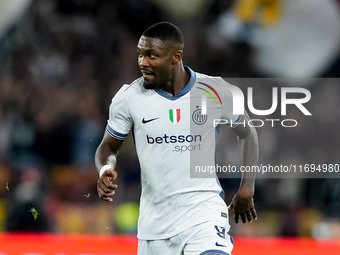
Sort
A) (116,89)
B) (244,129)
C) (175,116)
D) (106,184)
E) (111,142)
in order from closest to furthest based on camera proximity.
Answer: (106,184)
(175,116)
(111,142)
(244,129)
(116,89)

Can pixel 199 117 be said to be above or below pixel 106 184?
above

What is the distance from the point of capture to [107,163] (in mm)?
4121

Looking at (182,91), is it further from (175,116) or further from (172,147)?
(172,147)

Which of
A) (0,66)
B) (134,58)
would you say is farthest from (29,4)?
(134,58)

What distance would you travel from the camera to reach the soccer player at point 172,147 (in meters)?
4.07

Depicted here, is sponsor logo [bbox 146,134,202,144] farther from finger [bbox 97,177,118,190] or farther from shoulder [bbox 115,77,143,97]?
finger [bbox 97,177,118,190]

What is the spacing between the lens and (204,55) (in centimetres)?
1075

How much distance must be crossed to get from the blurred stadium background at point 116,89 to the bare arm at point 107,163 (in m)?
3.45

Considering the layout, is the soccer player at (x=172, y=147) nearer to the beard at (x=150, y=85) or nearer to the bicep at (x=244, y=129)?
the beard at (x=150, y=85)

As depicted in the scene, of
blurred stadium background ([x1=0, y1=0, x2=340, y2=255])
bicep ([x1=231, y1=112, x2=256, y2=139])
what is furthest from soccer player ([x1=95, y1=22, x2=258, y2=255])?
blurred stadium background ([x1=0, y1=0, x2=340, y2=255])

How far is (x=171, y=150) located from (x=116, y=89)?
6.43 m

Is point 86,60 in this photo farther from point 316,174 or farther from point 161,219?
point 161,219

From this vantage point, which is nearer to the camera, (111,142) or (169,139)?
(169,139)

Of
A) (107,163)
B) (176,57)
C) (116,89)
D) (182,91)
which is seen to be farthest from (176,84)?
(116,89)
